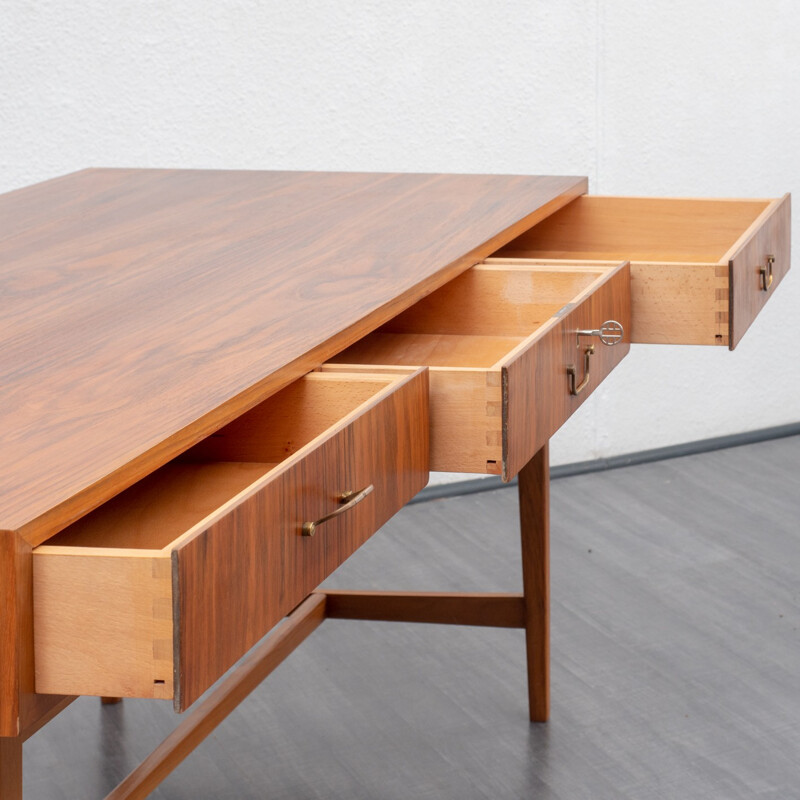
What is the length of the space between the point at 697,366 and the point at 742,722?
61.1 inches

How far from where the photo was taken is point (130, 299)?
4.40 ft

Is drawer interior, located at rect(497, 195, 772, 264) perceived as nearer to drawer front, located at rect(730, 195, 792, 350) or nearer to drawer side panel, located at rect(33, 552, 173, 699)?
drawer front, located at rect(730, 195, 792, 350)

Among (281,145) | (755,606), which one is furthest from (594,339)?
(281,145)

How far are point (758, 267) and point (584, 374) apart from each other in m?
0.43

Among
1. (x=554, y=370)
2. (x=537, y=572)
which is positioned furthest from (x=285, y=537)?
(x=537, y=572)

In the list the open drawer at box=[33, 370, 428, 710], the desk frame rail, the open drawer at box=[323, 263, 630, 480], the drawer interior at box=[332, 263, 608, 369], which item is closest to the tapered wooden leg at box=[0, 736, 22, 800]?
the open drawer at box=[33, 370, 428, 710]

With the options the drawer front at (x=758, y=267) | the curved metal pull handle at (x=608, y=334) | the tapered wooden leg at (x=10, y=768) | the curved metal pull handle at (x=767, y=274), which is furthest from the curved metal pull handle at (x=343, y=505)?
the curved metal pull handle at (x=767, y=274)

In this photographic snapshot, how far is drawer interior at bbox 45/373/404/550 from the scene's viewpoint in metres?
1.07

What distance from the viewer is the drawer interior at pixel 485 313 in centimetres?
154

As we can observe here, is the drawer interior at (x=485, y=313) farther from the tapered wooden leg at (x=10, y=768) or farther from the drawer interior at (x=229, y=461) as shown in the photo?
the tapered wooden leg at (x=10, y=768)

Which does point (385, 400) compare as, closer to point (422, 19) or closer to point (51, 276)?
point (51, 276)

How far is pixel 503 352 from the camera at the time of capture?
1.54 metres

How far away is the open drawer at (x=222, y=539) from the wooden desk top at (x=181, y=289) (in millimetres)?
52

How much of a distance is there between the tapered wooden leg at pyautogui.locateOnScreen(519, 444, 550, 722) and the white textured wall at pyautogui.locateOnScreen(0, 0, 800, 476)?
1238 mm
